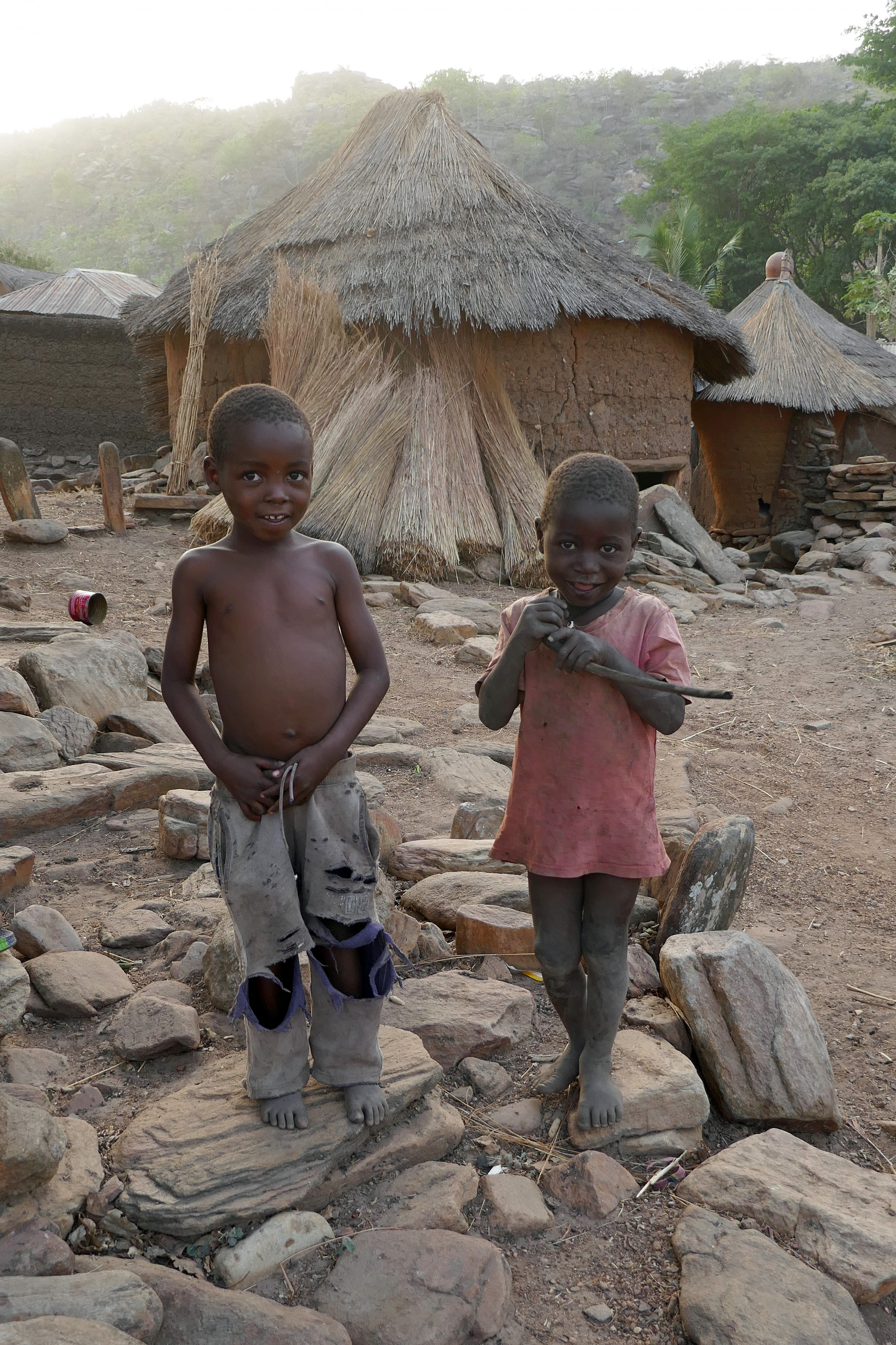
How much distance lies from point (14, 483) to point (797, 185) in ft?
74.5

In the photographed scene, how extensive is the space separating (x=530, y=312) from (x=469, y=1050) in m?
7.12

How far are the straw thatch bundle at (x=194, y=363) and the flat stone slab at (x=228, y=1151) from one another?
846cm

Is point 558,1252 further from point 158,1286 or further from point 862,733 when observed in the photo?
point 862,733

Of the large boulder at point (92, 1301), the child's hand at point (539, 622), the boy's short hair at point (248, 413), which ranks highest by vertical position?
the boy's short hair at point (248, 413)

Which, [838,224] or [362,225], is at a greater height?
[838,224]

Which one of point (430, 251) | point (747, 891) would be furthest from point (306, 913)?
point (430, 251)

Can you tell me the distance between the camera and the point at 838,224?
22562 millimetres

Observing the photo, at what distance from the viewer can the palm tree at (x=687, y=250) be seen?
21516mm

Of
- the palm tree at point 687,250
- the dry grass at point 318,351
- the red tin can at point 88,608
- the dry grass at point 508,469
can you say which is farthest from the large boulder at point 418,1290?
the palm tree at point 687,250

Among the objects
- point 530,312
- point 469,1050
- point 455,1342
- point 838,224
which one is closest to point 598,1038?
→ point 469,1050

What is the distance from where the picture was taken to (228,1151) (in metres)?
1.66

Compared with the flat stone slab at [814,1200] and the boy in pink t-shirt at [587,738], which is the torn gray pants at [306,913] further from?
the flat stone slab at [814,1200]

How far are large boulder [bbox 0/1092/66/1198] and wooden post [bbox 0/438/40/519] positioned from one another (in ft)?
20.8

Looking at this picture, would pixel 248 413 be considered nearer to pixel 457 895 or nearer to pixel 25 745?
pixel 457 895
